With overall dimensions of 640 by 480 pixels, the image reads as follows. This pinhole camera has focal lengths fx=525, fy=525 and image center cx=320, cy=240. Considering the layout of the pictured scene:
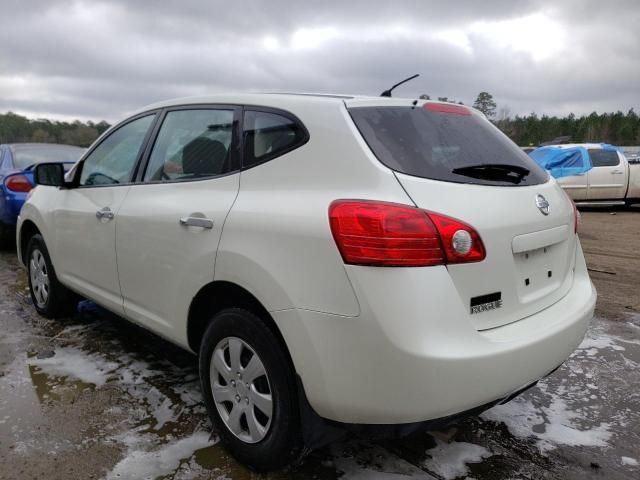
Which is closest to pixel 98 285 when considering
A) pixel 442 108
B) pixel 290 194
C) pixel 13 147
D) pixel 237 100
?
pixel 237 100

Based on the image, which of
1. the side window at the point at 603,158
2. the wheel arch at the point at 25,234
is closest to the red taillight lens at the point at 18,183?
the wheel arch at the point at 25,234

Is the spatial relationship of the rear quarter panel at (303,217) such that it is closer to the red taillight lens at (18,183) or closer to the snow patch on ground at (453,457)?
the snow patch on ground at (453,457)

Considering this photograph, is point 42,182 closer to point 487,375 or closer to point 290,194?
point 290,194

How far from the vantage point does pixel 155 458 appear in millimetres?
2432

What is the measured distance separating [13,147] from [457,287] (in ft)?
26.8

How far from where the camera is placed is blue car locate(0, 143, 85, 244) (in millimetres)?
6738

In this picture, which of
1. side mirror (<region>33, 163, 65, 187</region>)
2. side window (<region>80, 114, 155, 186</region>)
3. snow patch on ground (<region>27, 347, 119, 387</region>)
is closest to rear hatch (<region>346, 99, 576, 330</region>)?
side window (<region>80, 114, 155, 186</region>)

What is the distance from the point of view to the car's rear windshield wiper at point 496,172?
7.07 ft

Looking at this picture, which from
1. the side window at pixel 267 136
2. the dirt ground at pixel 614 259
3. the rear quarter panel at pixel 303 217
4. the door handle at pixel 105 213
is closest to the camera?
the rear quarter panel at pixel 303 217

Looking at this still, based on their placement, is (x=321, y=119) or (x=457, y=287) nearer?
→ (x=457, y=287)

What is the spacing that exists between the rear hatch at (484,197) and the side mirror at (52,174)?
2.58 metres

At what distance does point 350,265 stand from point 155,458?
1.41 metres

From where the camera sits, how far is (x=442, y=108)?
2479 mm

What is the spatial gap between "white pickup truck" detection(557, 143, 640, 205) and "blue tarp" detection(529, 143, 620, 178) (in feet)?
0.39
